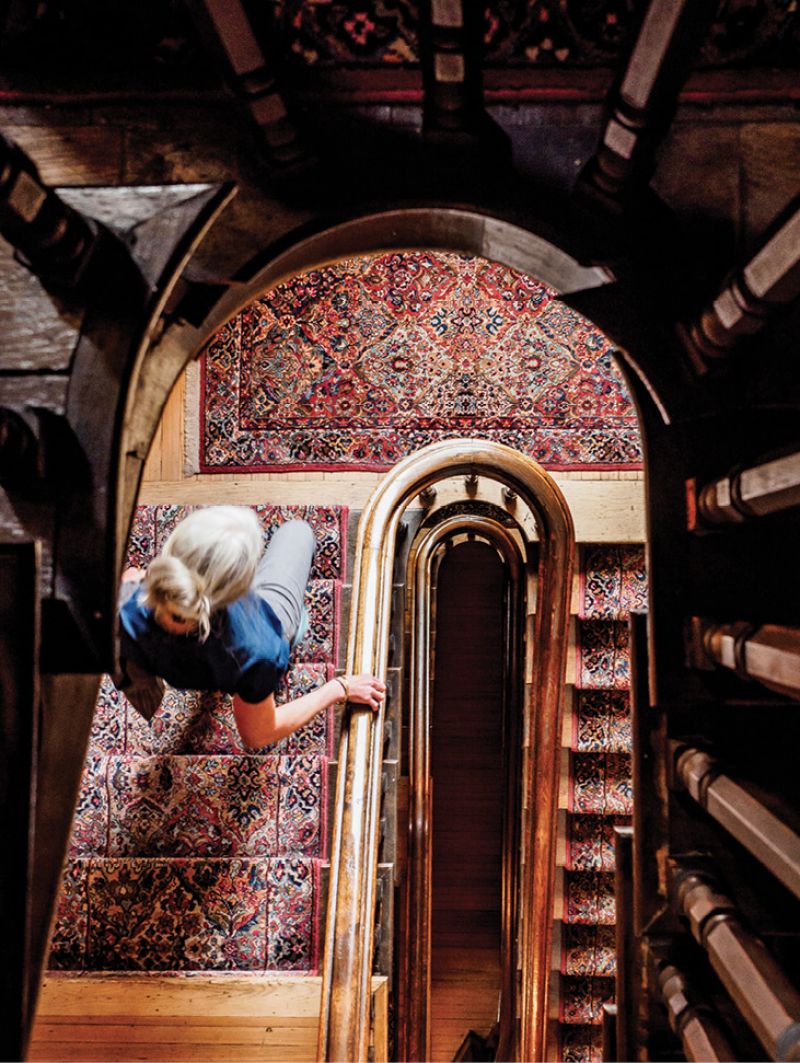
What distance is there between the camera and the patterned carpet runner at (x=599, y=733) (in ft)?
15.1

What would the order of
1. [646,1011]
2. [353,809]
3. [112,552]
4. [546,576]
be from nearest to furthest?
[112,552] < [646,1011] < [353,809] < [546,576]

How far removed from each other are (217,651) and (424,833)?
2504mm

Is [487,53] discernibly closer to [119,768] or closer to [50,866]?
[50,866]

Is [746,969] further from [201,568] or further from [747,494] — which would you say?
[201,568]

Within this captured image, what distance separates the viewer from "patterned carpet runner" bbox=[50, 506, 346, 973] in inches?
139

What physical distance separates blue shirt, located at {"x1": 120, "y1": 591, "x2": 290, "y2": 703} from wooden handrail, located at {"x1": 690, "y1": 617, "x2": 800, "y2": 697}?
129 cm

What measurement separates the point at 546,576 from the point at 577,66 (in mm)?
1969

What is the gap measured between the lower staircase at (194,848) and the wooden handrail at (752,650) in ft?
7.65

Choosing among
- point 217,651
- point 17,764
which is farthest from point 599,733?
point 17,764

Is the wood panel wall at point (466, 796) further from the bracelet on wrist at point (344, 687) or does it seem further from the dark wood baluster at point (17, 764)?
the dark wood baluster at point (17, 764)

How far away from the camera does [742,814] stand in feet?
4.32

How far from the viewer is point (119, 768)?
3.74m

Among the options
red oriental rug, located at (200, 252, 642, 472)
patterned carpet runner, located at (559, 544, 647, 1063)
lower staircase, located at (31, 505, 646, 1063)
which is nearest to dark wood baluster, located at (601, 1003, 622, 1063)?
lower staircase, located at (31, 505, 646, 1063)

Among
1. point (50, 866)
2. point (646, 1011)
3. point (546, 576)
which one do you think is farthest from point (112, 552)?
point (546, 576)
